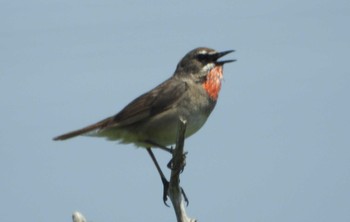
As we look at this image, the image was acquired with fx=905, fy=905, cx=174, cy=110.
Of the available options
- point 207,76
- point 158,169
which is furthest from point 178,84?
point 158,169

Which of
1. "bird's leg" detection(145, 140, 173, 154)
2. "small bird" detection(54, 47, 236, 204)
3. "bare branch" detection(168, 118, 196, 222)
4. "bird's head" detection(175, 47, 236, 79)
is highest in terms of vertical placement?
"bird's head" detection(175, 47, 236, 79)

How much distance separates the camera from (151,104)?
43.3 ft

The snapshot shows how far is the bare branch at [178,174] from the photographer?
9.62m

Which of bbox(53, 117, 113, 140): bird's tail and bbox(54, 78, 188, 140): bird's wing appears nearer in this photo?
bbox(53, 117, 113, 140): bird's tail

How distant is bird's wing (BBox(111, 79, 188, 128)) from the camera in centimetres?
1298

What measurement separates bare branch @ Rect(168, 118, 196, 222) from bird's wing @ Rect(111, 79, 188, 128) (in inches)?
124

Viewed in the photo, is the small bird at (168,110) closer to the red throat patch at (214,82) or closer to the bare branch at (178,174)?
the red throat patch at (214,82)

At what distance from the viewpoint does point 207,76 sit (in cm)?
1333

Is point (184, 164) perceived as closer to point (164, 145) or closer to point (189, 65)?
point (164, 145)

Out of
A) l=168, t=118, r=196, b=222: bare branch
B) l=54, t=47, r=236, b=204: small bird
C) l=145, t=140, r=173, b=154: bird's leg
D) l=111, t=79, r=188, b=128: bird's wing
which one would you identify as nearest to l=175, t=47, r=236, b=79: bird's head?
l=54, t=47, r=236, b=204: small bird

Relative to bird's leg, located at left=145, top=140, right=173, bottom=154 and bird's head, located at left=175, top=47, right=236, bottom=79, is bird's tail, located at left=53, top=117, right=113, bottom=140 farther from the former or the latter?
bird's head, located at left=175, top=47, right=236, bottom=79

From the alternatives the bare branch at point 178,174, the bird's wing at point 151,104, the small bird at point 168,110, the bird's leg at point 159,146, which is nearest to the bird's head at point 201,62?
the small bird at point 168,110

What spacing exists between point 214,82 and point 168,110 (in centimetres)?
85

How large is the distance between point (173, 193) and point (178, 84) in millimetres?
3705
